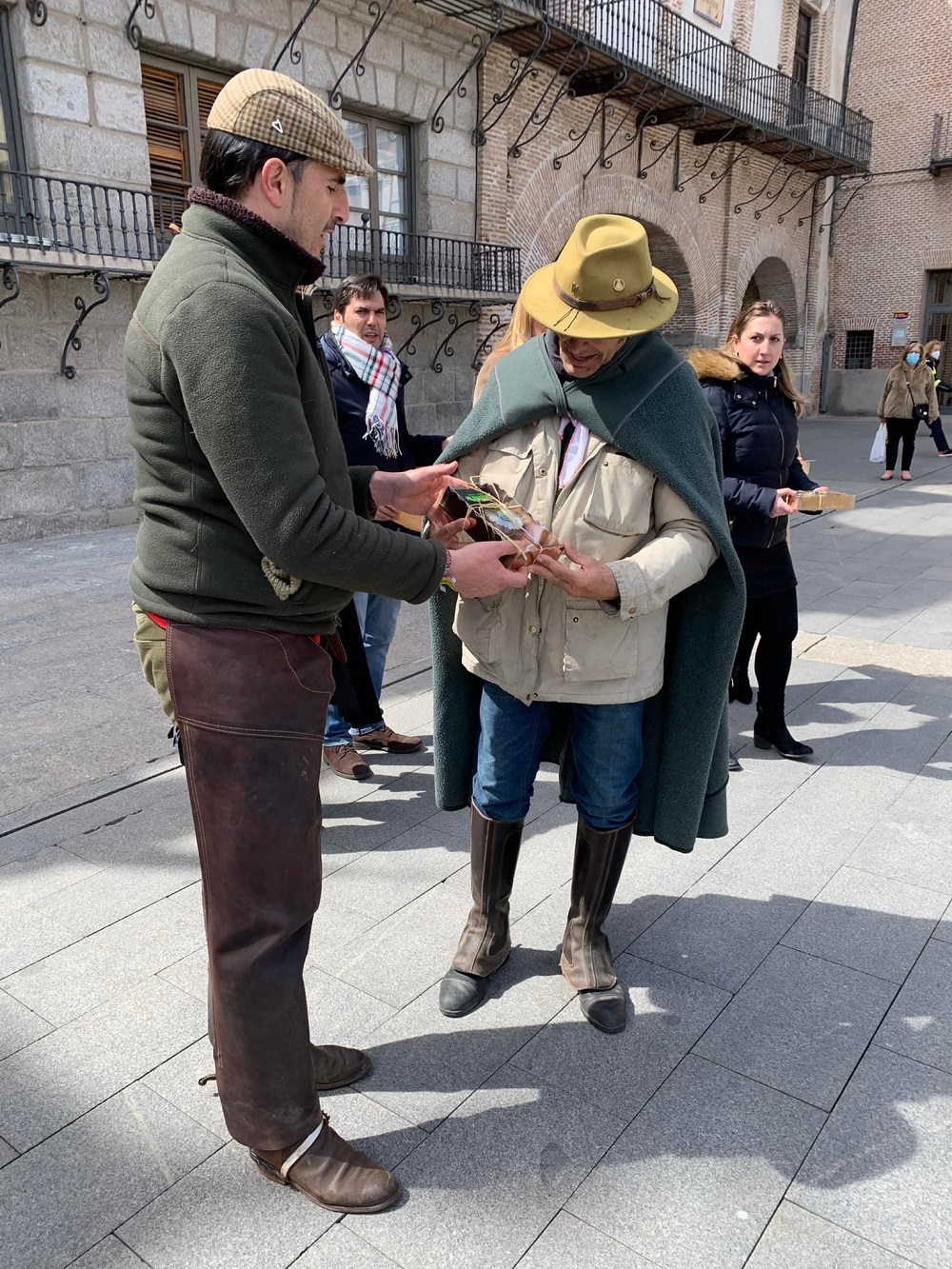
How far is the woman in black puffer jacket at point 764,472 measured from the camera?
406 cm

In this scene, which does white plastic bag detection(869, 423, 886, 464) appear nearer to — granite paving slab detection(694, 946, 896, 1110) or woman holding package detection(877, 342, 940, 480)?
woman holding package detection(877, 342, 940, 480)

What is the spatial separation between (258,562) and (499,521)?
613 mm

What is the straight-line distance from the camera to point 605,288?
2.19 m

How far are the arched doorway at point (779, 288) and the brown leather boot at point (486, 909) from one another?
2118 cm

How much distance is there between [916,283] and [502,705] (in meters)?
26.1

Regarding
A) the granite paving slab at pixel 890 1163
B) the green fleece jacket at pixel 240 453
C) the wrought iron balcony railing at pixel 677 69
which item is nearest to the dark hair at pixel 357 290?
the green fleece jacket at pixel 240 453

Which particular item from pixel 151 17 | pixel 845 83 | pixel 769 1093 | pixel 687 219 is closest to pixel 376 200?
pixel 151 17

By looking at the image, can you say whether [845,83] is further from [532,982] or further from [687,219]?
[532,982]

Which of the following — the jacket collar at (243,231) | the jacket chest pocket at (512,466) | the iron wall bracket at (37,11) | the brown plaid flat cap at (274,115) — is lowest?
the jacket chest pocket at (512,466)

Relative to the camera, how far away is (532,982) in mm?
2691

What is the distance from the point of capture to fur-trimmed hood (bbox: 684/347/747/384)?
4047 mm

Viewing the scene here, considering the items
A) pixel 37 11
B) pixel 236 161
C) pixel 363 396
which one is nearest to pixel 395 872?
pixel 363 396

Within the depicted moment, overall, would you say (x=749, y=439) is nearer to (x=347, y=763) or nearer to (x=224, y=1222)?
(x=347, y=763)

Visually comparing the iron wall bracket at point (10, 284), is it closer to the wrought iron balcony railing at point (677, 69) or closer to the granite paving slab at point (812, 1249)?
the wrought iron balcony railing at point (677, 69)
